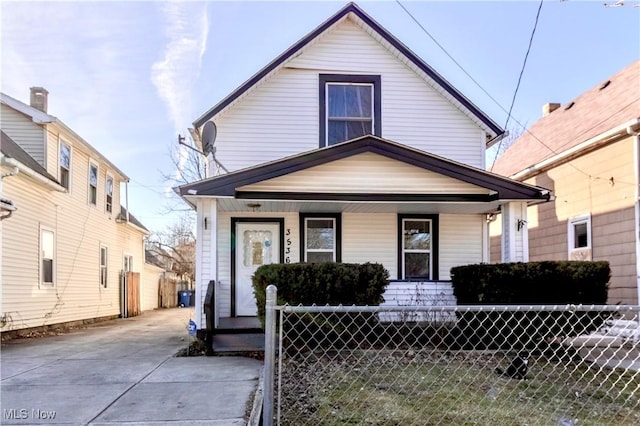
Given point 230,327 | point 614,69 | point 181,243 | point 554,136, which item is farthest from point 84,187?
point 181,243

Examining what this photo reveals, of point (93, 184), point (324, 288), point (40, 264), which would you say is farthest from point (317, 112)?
point (93, 184)

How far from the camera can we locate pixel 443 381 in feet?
18.7

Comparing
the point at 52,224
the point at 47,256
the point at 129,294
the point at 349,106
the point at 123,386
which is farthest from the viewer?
the point at 129,294

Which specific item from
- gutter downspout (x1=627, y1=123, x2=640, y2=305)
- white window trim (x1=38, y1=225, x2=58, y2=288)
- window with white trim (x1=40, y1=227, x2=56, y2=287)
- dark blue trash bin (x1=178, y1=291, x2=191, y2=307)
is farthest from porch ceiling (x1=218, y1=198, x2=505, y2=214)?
dark blue trash bin (x1=178, y1=291, x2=191, y2=307)

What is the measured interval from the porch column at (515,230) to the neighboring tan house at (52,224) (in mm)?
9510

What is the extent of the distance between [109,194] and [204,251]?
10.0m

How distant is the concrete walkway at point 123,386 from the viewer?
13.5 feet

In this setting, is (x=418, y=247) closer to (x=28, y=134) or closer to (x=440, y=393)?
(x=440, y=393)

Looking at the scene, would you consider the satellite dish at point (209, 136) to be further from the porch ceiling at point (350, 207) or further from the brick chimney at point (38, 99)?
the brick chimney at point (38, 99)

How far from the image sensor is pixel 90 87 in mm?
12578

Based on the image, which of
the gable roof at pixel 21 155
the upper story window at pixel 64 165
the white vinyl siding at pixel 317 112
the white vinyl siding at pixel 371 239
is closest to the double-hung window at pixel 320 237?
the white vinyl siding at pixel 371 239

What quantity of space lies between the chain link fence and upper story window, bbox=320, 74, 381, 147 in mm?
4587

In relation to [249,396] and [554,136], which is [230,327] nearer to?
[249,396]

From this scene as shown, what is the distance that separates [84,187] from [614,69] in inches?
606
